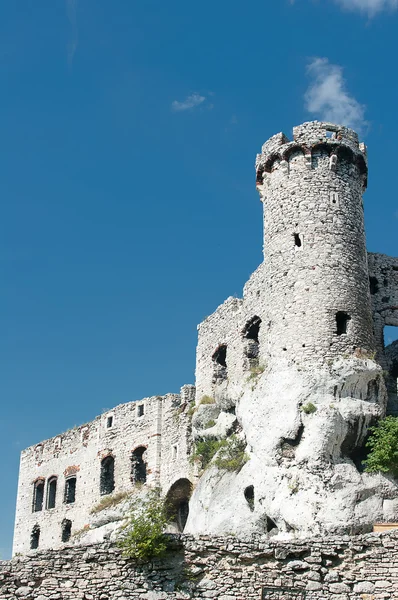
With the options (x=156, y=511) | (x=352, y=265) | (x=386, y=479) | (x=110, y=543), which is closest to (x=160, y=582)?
(x=110, y=543)

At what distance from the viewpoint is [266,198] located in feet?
103

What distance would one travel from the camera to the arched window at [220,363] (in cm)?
3438

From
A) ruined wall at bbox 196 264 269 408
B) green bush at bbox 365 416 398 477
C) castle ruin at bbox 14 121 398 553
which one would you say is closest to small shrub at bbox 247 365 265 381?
castle ruin at bbox 14 121 398 553

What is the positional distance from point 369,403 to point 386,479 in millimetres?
2467

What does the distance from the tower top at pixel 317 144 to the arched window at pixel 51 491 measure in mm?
18862

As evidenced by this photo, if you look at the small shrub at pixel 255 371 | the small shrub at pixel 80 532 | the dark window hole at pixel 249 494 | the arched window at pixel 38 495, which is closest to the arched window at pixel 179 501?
the small shrub at pixel 80 532

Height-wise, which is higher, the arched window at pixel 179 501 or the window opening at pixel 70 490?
the window opening at pixel 70 490

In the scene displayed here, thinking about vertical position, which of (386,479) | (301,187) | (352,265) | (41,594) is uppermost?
(301,187)

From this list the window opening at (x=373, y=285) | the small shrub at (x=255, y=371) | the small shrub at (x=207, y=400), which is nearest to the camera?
the small shrub at (x=255, y=371)

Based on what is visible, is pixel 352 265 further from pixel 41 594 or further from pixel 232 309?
pixel 41 594

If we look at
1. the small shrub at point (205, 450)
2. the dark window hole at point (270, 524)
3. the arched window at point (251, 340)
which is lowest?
the dark window hole at point (270, 524)

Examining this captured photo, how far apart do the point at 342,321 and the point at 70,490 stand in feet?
58.8

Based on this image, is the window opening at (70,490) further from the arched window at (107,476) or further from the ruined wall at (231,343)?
the ruined wall at (231,343)

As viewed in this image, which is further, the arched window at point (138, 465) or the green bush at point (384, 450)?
the arched window at point (138, 465)
